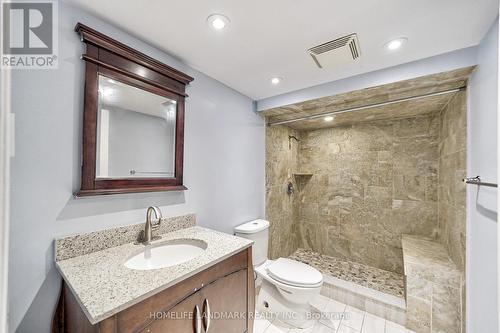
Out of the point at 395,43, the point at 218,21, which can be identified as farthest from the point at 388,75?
the point at 218,21

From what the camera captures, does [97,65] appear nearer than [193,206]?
Yes

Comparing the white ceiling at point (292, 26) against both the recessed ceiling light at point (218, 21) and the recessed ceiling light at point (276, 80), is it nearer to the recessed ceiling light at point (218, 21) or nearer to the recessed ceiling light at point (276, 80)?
the recessed ceiling light at point (218, 21)

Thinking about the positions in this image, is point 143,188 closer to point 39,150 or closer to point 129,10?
point 39,150

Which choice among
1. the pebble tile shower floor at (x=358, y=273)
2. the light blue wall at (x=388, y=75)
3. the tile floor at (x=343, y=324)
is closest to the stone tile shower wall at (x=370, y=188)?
the pebble tile shower floor at (x=358, y=273)

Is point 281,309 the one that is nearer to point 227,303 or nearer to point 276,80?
point 227,303

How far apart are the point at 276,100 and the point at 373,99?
0.95m

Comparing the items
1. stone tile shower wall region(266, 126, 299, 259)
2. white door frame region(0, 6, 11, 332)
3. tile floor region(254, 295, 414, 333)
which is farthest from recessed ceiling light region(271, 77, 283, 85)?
tile floor region(254, 295, 414, 333)

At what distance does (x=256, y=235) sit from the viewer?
2020 millimetres

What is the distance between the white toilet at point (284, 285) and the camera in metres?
1.66

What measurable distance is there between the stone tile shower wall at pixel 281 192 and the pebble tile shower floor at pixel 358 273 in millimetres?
393

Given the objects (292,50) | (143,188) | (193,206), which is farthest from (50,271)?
(292,50)

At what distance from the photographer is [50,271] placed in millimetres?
986

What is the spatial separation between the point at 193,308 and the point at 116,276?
0.38 meters

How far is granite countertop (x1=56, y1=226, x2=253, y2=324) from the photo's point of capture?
0.71 metres
